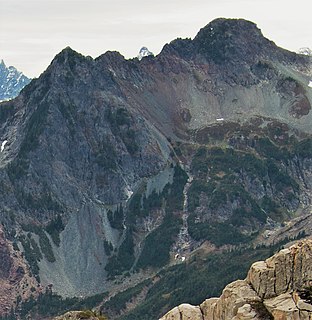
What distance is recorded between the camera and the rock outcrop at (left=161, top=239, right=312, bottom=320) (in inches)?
2525

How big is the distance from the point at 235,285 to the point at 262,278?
13.8 feet

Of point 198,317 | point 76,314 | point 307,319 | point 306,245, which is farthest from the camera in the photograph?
point 76,314

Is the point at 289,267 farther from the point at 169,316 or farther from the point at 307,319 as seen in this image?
the point at 169,316

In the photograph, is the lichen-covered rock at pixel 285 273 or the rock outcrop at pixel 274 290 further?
the lichen-covered rock at pixel 285 273

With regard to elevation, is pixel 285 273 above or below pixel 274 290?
above

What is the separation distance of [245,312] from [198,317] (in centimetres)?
1044

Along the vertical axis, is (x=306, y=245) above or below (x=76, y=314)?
above

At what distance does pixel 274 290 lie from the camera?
68125mm

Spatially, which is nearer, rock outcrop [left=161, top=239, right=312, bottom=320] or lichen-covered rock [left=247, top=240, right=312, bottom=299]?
rock outcrop [left=161, top=239, right=312, bottom=320]

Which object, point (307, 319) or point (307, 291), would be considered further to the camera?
point (307, 291)

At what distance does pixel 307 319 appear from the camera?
59.9 m

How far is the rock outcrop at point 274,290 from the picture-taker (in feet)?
210

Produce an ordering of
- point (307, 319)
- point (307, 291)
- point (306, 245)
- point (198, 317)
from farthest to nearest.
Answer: point (198, 317) < point (306, 245) < point (307, 291) < point (307, 319)

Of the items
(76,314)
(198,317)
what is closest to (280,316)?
(198,317)
